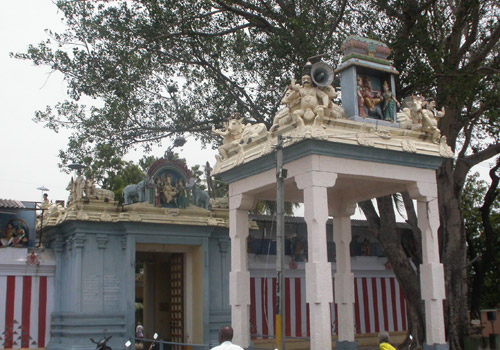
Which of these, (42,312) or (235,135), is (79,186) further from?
(235,135)

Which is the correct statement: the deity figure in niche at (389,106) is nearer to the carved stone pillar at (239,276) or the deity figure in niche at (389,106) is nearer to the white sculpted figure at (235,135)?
the white sculpted figure at (235,135)

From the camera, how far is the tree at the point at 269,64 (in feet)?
47.1

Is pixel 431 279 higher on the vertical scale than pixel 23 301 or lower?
higher

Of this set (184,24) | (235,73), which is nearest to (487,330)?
(235,73)

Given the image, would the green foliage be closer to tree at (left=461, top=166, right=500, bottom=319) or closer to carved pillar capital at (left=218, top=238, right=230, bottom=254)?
carved pillar capital at (left=218, top=238, right=230, bottom=254)

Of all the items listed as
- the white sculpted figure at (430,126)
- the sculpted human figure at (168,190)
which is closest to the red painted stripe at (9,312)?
the sculpted human figure at (168,190)

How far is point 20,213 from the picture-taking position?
56.6 ft

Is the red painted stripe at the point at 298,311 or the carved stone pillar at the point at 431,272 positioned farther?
the red painted stripe at the point at 298,311

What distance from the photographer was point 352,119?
1084 cm

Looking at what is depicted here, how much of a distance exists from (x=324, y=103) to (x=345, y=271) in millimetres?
3996

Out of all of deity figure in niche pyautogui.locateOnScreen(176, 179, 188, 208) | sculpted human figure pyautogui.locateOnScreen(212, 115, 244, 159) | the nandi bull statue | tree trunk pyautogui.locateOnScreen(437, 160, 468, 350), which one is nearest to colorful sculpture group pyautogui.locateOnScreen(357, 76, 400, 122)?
sculpted human figure pyautogui.locateOnScreen(212, 115, 244, 159)

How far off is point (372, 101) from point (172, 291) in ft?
33.3

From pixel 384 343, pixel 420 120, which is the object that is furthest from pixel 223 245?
pixel 384 343

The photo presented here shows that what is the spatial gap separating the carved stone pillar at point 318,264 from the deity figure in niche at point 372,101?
75.8 inches
